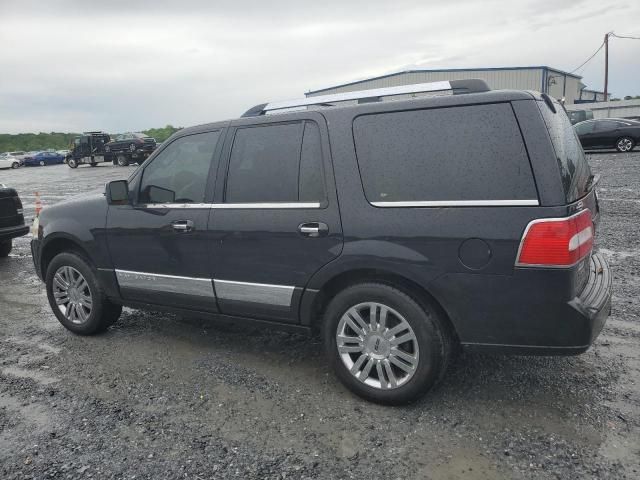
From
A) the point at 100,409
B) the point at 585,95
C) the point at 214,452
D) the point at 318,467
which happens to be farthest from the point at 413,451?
the point at 585,95

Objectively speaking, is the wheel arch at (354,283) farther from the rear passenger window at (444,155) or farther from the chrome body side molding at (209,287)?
the rear passenger window at (444,155)

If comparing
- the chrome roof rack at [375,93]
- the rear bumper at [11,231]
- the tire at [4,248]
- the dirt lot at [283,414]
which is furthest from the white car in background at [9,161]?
the chrome roof rack at [375,93]

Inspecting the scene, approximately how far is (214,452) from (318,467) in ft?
1.95

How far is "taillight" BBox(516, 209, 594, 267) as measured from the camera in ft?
8.69

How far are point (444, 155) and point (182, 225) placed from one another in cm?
200

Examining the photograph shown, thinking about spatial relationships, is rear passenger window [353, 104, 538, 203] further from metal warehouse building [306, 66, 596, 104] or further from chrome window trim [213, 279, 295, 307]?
metal warehouse building [306, 66, 596, 104]

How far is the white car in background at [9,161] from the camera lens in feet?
140

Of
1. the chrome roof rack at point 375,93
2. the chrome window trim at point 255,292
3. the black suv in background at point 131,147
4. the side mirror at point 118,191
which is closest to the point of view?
the chrome roof rack at point 375,93

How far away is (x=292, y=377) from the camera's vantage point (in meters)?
3.70

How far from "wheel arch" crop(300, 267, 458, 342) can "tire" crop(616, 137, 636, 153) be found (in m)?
19.8

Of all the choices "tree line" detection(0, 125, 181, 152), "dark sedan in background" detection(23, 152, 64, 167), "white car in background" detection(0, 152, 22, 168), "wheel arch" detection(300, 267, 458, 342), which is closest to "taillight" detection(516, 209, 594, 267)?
"wheel arch" detection(300, 267, 458, 342)

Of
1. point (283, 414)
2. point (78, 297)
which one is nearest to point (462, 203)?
point (283, 414)

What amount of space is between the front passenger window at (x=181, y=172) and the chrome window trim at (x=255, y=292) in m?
0.67

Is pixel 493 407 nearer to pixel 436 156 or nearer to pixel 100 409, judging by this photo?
pixel 436 156
